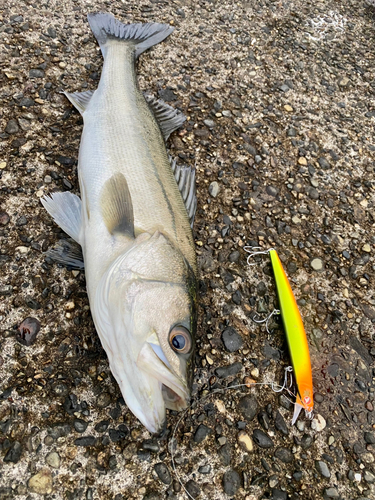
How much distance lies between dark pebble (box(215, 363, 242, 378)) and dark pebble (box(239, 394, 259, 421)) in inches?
6.9

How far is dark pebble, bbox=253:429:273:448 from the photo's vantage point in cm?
229

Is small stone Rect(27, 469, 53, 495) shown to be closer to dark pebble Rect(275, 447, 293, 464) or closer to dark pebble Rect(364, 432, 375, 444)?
dark pebble Rect(275, 447, 293, 464)

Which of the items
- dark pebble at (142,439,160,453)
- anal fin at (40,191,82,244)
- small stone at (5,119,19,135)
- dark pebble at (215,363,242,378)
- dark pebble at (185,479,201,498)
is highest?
small stone at (5,119,19,135)

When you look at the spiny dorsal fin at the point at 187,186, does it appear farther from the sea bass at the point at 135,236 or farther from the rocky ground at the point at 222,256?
the rocky ground at the point at 222,256

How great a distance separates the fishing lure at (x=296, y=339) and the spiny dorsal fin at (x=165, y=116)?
141cm

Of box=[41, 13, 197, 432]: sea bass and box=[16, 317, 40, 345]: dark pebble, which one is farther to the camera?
box=[16, 317, 40, 345]: dark pebble

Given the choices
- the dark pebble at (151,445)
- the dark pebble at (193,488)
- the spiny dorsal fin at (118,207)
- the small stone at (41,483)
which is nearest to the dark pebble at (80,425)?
the small stone at (41,483)

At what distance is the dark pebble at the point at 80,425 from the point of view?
7.11 ft

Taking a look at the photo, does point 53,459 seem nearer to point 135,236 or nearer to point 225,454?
point 225,454

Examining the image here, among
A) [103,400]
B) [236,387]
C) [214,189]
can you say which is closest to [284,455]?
[236,387]

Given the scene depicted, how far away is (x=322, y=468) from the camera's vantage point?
2271mm

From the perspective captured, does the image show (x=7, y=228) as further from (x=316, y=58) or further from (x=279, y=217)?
(x=316, y=58)

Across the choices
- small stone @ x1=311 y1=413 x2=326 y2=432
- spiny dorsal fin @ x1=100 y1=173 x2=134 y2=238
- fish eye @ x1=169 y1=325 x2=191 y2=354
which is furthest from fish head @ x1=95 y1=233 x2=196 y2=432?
small stone @ x1=311 y1=413 x2=326 y2=432

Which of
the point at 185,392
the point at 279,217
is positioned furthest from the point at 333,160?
the point at 185,392
